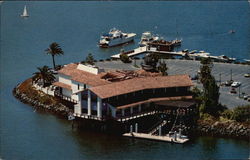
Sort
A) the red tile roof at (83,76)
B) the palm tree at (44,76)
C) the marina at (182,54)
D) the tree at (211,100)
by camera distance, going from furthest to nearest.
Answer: the marina at (182,54), the palm tree at (44,76), the red tile roof at (83,76), the tree at (211,100)

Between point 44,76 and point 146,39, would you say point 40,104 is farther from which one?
point 146,39

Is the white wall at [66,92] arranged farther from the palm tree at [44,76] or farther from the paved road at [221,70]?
the paved road at [221,70]

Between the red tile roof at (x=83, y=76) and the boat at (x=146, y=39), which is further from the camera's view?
the boat at (x=146, y=39)

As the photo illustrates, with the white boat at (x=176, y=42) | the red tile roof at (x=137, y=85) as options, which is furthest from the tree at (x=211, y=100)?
the white boat at (x=176, y=42)

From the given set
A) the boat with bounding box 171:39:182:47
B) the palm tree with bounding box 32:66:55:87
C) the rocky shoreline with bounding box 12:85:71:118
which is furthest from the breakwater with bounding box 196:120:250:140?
the boat with bounding box 171:39:182:47

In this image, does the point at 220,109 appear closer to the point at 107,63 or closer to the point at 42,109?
the point at 42,109

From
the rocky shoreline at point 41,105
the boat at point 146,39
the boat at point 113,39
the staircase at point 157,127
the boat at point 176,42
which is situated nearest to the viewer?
the staircase at point 157,127

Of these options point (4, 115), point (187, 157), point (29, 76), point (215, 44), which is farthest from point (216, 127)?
point (215, 44)

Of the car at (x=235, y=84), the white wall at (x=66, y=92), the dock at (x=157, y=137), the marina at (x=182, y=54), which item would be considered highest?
the marina at (x=182, y=54)
